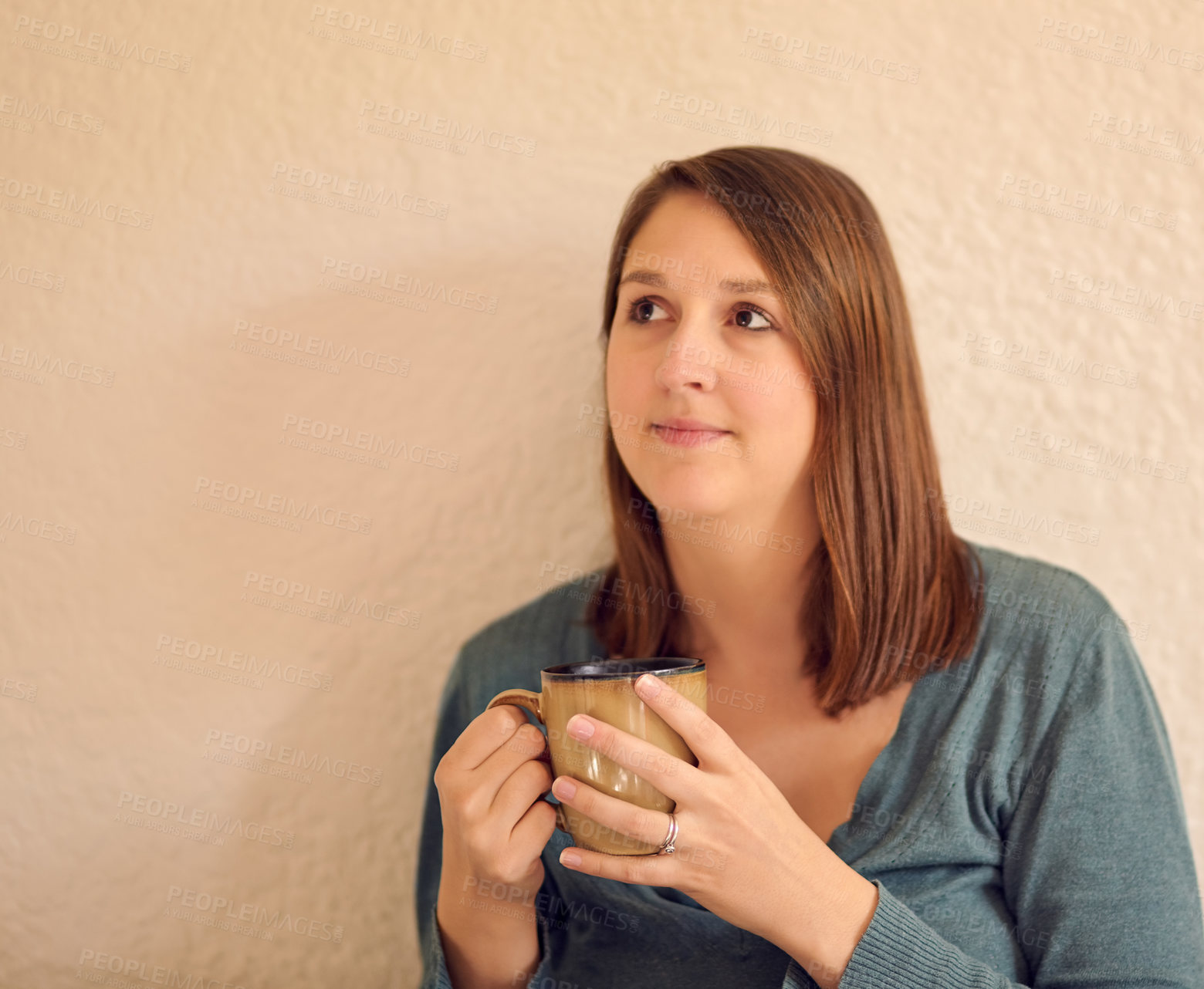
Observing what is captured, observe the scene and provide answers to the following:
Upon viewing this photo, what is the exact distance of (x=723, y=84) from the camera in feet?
3.52

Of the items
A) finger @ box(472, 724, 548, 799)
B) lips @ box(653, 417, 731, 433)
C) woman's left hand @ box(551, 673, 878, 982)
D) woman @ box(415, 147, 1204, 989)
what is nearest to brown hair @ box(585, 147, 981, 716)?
woman @ box(415, 147, 1204, 989)

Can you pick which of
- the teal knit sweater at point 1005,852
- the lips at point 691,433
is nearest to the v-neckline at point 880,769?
the teal knit sweater at point 1005,852

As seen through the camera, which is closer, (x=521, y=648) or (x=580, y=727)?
(x=580, y=727)

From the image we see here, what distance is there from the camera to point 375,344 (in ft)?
3.56

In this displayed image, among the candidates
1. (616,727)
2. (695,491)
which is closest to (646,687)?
(616,727)

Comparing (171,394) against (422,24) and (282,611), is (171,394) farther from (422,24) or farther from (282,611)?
(422,24)

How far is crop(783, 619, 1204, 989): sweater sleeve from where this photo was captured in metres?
0.71

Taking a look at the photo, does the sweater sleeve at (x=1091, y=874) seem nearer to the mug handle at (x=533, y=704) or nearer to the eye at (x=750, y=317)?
the mug handle at (x=533, y=704)

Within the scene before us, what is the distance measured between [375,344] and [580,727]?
0.62 meters

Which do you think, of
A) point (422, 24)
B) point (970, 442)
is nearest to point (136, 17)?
point (422, 24)

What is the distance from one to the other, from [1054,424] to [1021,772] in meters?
0.44

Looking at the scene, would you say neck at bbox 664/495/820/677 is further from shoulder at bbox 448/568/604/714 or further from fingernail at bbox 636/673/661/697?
fingernail at bbox 636/673/661/697

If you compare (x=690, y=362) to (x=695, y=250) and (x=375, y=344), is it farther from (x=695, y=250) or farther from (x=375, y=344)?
(x=375, y=344)

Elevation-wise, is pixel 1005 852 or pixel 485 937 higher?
pixel 1005 852
